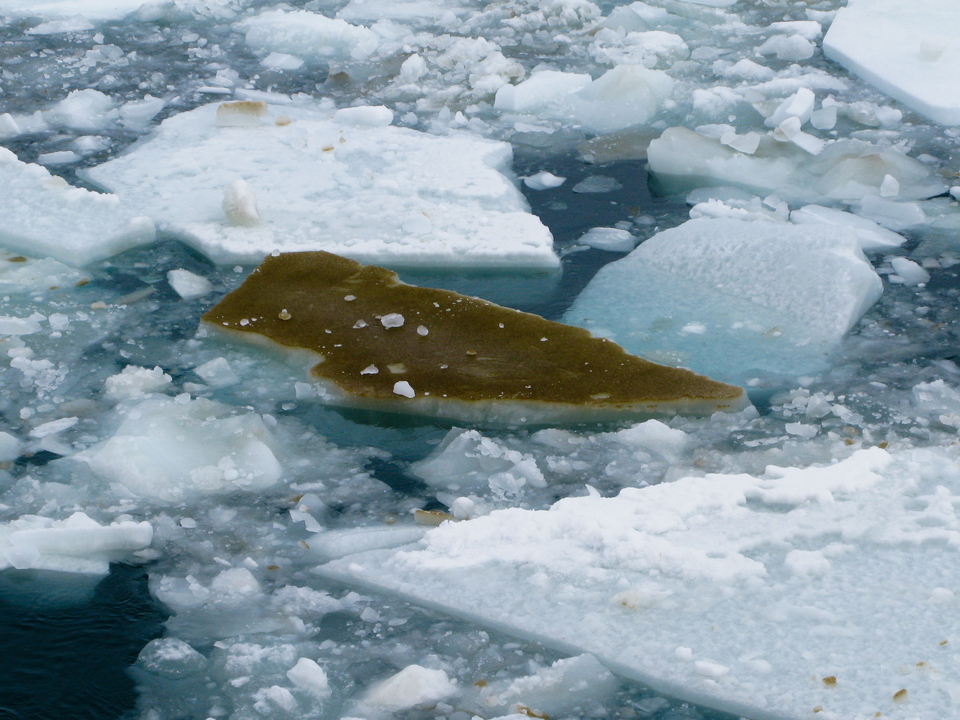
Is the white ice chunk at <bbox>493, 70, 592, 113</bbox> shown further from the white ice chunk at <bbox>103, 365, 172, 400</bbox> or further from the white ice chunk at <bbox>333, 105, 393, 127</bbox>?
the white ice chunk at <bbox>103, 365, 172, 400</bbox>

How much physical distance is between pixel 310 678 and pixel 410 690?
140mm

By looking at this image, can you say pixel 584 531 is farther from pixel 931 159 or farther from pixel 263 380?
pixel 931 159

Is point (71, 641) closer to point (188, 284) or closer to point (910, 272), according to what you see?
point (188, 284)

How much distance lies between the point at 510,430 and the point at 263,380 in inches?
21.5

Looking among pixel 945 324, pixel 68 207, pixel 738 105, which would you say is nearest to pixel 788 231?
pixel 945 324

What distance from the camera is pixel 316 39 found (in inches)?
167

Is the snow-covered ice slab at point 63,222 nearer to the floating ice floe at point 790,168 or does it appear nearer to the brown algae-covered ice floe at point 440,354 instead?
the brown algae-covered ice floe at point 440,354

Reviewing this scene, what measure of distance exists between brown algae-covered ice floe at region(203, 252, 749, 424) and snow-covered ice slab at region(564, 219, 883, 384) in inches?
6.6

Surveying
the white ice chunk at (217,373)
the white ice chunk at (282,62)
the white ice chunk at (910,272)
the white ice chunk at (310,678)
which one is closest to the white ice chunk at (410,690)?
the white ice chunk at (310,678)

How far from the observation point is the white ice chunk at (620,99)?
3.47 metres

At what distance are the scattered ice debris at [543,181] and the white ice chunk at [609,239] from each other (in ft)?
1.10

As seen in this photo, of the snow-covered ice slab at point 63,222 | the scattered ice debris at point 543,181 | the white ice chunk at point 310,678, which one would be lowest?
the snow-covered ice slab at point 63,222

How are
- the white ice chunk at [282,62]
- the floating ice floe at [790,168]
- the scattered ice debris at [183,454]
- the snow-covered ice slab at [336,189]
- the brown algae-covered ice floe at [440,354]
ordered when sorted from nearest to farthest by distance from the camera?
the scattered ice debris at [183,454] < the brown algae-covered ice floe at [440,354] < the snow-covered ice slab at [336,189] < the floating ice floe at [790,168] < the white ice chunk at [282,62]

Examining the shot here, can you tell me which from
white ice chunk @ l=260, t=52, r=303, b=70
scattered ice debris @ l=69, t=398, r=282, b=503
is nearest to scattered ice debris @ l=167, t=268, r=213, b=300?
scattered ice debris @ l=69, t=398, r=282, b=503
